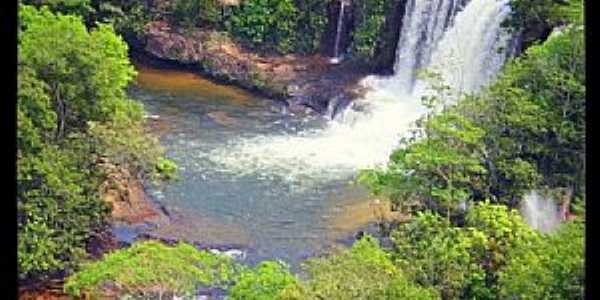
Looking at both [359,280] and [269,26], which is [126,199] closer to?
[359,280]

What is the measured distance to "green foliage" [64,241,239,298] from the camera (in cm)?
1010

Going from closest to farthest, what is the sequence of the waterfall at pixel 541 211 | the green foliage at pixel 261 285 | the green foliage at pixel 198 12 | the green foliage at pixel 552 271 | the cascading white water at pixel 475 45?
1. the green foliage at pixel 552 271
2. the green foliage at pixel 261 285
3. the waterfall at pixel 541 211
4. the cascading white water at pixel 475 45
5. the green foliage at pixel 198 12

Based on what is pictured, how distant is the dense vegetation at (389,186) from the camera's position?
9.50 metres

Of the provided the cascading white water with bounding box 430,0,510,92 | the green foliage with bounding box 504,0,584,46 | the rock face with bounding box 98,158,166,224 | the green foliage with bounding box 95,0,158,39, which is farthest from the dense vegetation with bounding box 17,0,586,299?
the green foliage with bounding box 95,0,158,39

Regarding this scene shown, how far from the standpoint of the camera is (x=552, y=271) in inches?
338

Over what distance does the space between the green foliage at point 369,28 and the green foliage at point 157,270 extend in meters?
11.3

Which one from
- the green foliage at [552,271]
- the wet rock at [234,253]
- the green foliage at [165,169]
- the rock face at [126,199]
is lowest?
the wet rock at [234,253]

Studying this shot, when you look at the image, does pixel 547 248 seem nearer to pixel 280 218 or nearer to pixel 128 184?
pixel 280 218

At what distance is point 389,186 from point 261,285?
3117mm

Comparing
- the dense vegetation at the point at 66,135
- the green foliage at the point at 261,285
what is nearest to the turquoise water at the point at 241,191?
the dense vegetation at the point at 66,135

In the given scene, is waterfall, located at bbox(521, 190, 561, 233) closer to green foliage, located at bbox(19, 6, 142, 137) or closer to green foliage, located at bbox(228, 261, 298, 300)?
green foliage, located at bbox(228, 261, 298, 300)

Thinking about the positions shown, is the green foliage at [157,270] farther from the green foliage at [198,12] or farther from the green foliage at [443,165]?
the green foliage at [198,12]

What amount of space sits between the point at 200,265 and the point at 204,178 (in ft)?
18.5
